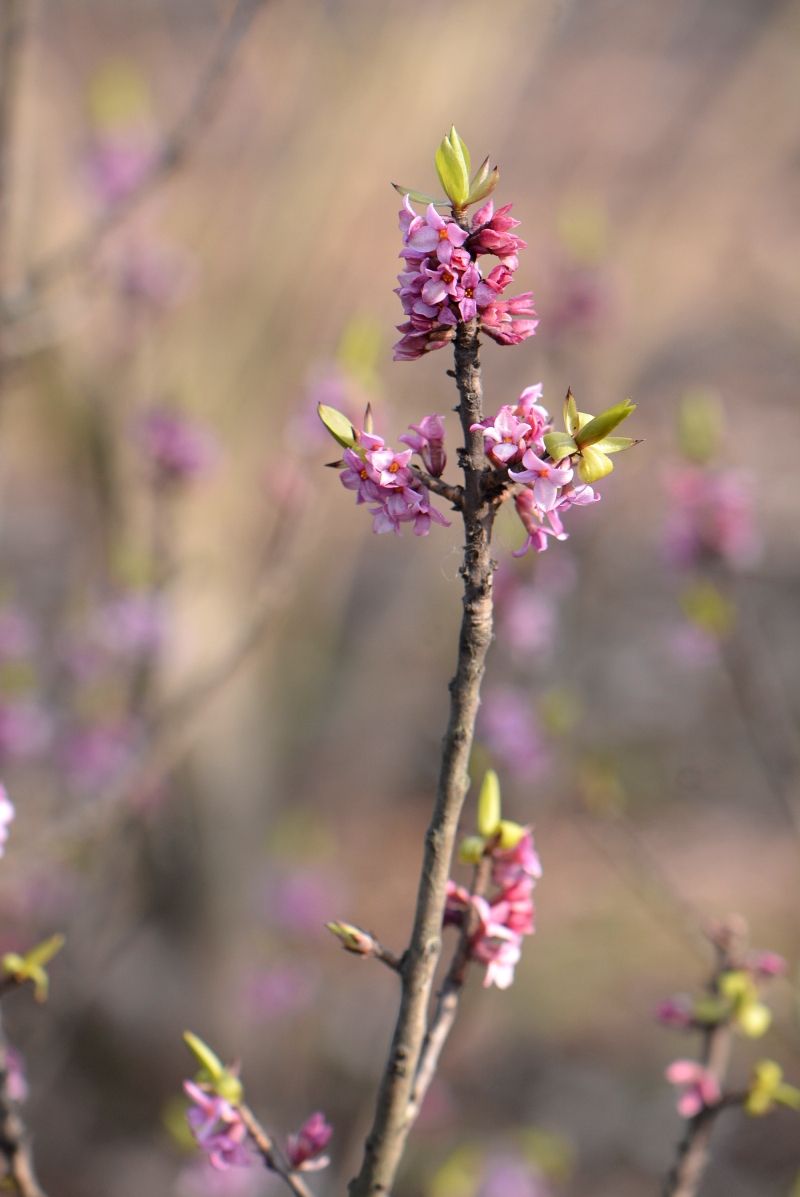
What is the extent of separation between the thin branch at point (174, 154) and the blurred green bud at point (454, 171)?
1.30 metres

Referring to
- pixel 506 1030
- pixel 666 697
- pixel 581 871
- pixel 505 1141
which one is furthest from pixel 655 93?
pixel 505 1141

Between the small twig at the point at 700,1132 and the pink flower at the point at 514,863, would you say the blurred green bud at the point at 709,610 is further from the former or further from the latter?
the pink flower at the point at 514,863

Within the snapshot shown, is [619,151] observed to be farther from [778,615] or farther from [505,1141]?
[505,1141]

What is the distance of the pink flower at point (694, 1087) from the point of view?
1.16 meters

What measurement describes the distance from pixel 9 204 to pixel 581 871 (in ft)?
15.8

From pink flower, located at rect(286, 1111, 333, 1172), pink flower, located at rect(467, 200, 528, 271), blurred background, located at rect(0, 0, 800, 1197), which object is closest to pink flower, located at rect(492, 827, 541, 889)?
pink flower, located at rect(286, 1111, 333, 1172)

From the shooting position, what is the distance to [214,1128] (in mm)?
987

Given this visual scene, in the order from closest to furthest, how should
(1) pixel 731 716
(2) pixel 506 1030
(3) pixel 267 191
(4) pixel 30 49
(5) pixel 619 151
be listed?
1. (4) pixel 30 49
2. (3) pixel 267 191
3. (2) pixel 506 1030
4. (5) pixel 619 151
5. (1) pixel 731 716

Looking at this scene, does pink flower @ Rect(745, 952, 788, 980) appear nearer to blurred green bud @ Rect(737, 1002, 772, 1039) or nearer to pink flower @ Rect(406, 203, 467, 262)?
blurred green bud @ Rect(737, 1002, 772, 1039)

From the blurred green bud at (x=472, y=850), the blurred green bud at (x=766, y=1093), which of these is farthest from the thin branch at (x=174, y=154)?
the blurred green bud at (x=766, y=1093)

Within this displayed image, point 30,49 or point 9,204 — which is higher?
point 30,49

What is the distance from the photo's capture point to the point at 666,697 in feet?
24.1

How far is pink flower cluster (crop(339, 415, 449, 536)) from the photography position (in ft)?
2.62

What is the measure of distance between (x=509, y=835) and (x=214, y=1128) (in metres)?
0.39
